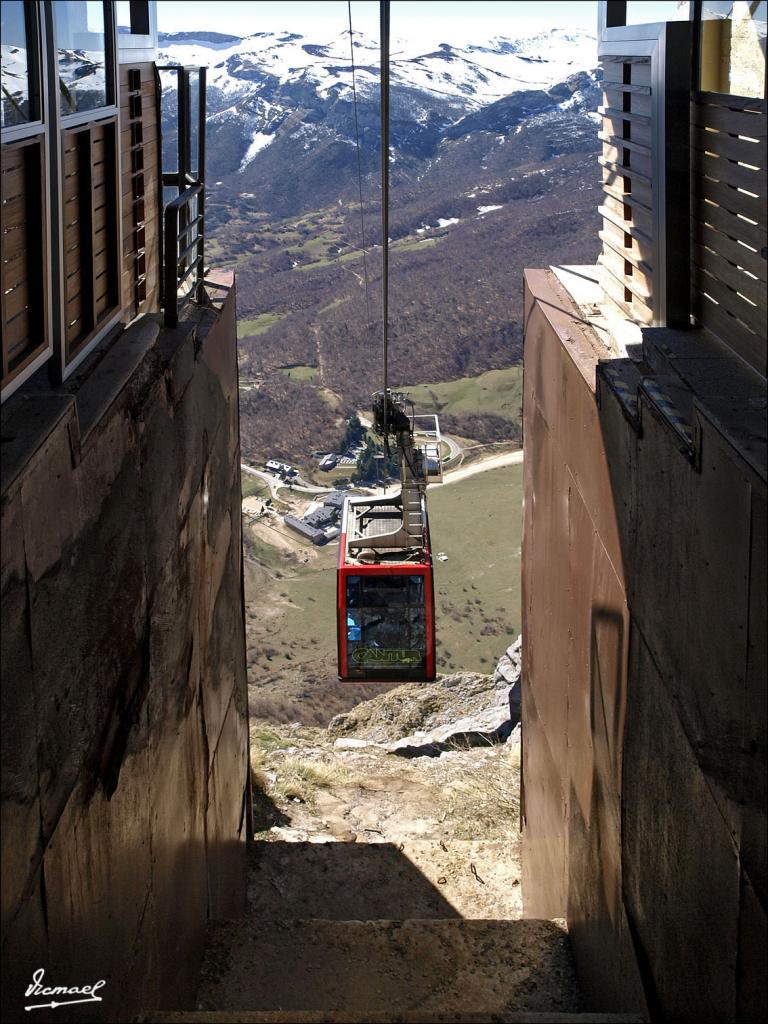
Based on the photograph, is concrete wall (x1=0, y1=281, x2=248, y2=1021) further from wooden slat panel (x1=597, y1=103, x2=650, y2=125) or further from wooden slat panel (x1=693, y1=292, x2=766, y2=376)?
wooden slat panel (x1=597, y1=103, x2=650, y2=125)

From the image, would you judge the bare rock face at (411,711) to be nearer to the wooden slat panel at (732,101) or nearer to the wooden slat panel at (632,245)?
the wooden slat panel at (632,245)

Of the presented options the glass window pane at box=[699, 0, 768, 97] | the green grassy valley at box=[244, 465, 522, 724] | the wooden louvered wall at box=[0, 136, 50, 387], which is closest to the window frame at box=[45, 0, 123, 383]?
the wooden louvered wall at box=[0, 136, 50, 387]

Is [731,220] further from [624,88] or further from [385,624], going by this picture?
[385,624]

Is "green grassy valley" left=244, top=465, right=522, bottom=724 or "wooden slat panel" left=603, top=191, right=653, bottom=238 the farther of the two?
"green grassy valley" left=244, top=465, right=522, bottom=724

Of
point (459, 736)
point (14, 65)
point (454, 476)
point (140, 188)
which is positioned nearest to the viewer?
point (14, 65)

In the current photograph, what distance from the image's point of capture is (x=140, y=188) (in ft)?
23.4

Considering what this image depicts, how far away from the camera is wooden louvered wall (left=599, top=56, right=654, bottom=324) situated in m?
5.92

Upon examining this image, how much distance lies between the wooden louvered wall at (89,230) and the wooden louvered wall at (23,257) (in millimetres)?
337

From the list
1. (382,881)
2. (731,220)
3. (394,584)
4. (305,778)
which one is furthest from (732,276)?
(305,778)

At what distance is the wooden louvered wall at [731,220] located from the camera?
427 cm

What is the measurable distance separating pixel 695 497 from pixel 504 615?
3316 cm

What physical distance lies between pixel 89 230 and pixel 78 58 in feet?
2.63

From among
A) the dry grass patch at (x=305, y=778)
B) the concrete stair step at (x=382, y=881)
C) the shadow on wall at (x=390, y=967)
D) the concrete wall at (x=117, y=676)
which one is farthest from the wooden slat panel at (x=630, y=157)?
the dry grass patch at (x=305, y=778)

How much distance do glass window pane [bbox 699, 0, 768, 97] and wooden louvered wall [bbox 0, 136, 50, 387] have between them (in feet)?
8.99
